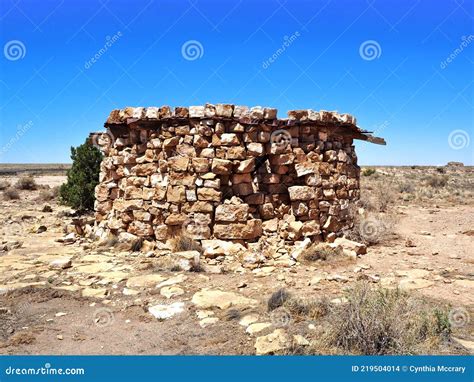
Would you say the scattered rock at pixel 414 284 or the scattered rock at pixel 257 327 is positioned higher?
the scattered rock at pixel 414 284

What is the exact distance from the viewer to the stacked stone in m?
7.67

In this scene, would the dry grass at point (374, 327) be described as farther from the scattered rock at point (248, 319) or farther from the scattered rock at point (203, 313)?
the scattered rock at point (203, 313)

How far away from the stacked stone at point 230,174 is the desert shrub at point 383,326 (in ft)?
11.2

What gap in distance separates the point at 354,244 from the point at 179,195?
3447 mm

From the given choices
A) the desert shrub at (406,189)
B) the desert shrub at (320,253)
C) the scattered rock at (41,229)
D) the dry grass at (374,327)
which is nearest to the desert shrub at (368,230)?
the desert shrub at (320,253)

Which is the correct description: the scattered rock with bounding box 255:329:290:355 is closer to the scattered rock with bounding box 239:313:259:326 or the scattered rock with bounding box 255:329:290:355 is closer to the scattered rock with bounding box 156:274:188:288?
the scattered rock with bounding box 239:313:259:326

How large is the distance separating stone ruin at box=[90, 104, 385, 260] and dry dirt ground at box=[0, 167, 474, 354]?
3.20ft

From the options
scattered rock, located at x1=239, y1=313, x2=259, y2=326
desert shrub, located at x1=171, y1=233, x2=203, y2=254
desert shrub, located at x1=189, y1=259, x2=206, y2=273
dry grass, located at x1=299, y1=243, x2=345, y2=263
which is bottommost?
scattered rock, located at x1=239, y1=313, x2=259, y2=326

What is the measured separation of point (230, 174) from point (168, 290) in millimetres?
2881

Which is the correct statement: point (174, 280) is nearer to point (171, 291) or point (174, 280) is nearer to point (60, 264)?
point (171, 291)

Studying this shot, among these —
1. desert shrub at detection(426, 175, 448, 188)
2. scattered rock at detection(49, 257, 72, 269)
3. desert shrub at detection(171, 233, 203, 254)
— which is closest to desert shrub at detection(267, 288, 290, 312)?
desert shrub at detection(171, 233, 203, 254)

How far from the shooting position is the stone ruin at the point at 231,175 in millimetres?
7672

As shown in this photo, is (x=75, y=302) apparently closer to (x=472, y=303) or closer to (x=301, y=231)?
(x=301, y=231)

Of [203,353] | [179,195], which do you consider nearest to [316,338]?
[203,353]
